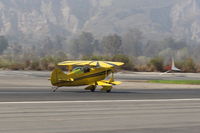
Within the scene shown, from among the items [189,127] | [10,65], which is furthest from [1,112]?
[10,65]

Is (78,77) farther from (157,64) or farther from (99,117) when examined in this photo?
(157,64)

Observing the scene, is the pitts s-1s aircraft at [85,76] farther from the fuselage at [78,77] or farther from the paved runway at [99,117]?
the paved runway at [99,117]

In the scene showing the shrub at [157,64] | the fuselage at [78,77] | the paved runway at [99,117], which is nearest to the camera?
the paved runway at [99,117]

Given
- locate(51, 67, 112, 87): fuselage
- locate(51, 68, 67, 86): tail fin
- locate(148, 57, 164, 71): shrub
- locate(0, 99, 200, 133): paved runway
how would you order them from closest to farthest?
locate(0, 99, 200, 133): paved runway
locate(51, 68, 67, 86): tail fin
locate(51, 67, 112, 87): fuselage
locate(148, 57, 164, 71): shrub

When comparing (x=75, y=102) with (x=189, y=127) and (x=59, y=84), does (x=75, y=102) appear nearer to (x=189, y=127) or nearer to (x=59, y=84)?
(x=59, y=84)

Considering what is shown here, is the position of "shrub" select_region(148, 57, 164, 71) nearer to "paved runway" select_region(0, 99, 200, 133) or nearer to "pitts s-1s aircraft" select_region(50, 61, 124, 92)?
"pitts s-1s aircraft" select_region(50, 61, 124, 92)

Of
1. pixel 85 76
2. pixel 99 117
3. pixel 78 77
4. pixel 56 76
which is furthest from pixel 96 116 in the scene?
pixel 85 76

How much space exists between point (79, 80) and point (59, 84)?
1602mm

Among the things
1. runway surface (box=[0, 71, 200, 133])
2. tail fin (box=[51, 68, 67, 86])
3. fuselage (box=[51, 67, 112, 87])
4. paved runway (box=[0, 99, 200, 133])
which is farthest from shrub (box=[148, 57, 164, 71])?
paved runway (box=[0, 99, 200, 133])

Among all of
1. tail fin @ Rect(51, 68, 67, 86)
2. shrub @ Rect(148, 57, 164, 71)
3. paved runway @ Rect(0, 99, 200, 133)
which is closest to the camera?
paved runway @ Rect(0, 99, 200, 133)

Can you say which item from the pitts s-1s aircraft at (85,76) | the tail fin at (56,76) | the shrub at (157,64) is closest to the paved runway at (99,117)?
the tail fin at (56,76)

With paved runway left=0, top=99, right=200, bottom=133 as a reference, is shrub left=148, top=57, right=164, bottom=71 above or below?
below

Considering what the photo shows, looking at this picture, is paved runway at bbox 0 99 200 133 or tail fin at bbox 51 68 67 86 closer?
paved runway at bbox 0 99 200 133

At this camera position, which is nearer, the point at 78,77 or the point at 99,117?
the point at 99,117
